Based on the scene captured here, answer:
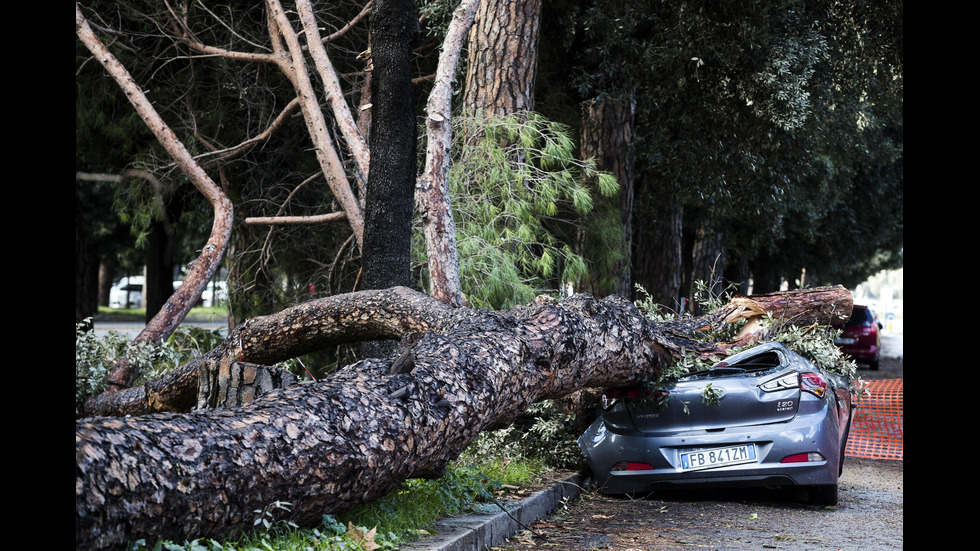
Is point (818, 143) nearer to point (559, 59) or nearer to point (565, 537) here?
point (559, 59)

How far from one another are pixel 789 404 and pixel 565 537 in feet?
7.23

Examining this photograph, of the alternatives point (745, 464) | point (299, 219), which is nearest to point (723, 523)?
point (745, 464)

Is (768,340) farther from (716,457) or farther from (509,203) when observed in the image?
(509,203)

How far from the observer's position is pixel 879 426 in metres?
12.9

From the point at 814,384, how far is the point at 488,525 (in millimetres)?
3073

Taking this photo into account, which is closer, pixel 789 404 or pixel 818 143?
pixel 789 404

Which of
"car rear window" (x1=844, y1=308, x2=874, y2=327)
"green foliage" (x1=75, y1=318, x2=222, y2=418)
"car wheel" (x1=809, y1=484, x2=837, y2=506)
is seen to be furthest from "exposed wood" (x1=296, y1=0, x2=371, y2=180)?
"car rear window" (x1=844, y1=308, x2=874, y2=327)

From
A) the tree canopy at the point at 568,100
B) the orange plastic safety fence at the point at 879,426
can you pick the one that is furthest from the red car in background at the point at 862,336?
the orange plastic safety fence at the point at 879,426

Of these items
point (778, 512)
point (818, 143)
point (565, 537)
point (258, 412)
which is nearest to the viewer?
point (258, 412)

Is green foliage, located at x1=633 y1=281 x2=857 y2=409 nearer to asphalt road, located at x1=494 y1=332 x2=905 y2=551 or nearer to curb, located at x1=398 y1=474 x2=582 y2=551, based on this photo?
asphalt road, located at x1=494 y1=332 x2=905 y2=551

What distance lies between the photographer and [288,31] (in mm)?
11836

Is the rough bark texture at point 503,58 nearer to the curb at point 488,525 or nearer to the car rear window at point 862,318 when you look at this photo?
the curb at point 488,525

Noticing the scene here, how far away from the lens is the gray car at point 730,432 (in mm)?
6758

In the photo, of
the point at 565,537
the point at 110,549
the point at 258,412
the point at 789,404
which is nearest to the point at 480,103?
the point at 789,404
